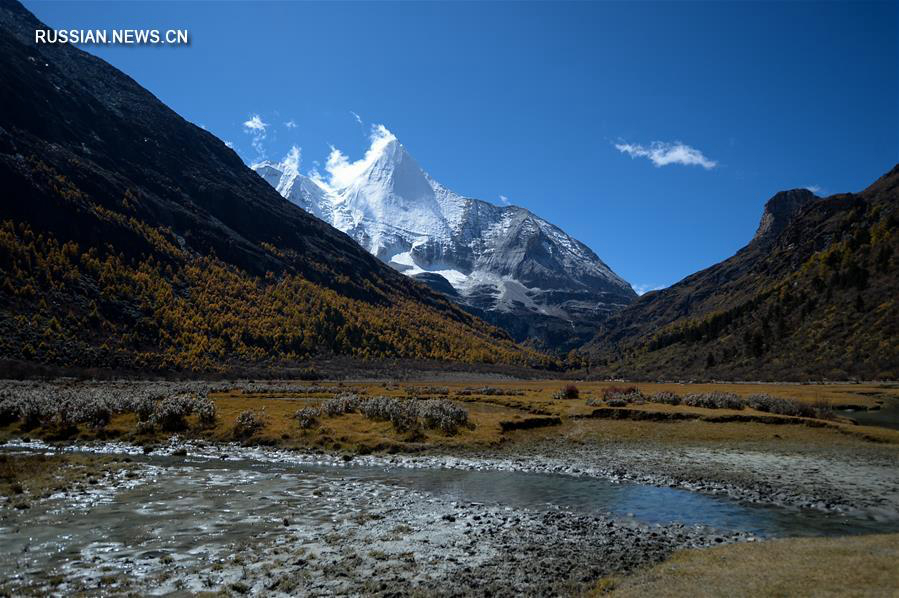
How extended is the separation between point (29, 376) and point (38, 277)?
44776 mm

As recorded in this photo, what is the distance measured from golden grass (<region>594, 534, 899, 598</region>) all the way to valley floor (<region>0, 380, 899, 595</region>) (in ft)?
0.29

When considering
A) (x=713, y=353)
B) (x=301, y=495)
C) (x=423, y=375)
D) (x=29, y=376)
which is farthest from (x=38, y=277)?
(x=713, y=353)

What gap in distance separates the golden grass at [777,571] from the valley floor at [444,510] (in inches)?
3.5

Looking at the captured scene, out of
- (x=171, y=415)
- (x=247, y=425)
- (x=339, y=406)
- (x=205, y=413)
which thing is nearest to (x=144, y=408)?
(x=171, y=415)

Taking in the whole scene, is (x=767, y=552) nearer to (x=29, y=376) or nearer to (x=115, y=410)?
(x=115, y=410)

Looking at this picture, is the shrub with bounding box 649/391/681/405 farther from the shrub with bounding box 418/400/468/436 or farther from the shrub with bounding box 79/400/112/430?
the shrub with bounding box 79/400/112/430

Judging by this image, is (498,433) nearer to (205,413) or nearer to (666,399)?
(205,413)

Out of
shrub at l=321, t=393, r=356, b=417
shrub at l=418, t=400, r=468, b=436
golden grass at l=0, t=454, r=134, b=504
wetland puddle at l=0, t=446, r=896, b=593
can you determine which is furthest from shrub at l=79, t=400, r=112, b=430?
shrub at l=418, t=400, r=468, b=436

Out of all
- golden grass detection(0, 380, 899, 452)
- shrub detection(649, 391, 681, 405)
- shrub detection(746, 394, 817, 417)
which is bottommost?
golden grass detection(0, 380, 899, 452)

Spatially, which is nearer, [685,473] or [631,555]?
[631,555]

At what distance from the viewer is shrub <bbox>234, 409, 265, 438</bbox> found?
153 feet

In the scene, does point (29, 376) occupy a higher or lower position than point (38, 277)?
lower

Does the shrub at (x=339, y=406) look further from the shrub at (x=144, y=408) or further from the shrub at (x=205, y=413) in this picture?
the shrub at (x=144, y=408)

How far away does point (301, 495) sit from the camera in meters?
27.0
